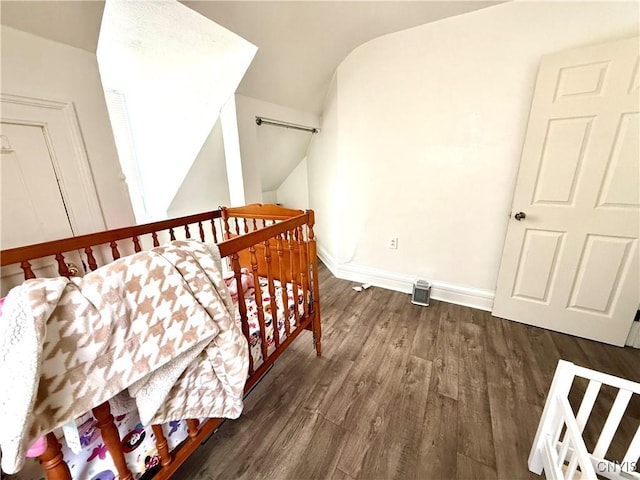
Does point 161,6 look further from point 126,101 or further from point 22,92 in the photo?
point 126,101

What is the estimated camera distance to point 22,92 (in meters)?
1.03

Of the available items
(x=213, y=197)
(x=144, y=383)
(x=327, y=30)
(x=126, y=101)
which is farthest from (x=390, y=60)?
(x=144, y=383)

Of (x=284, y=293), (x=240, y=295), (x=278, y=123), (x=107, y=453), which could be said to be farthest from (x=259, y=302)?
(x=278, y=123)

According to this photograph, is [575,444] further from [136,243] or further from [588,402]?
[136,243]

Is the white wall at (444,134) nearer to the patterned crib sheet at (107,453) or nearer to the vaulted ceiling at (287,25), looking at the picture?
the vaulted ceiling at (287,25)

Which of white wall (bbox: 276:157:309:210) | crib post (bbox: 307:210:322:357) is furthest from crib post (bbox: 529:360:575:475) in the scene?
white wall (bbox: 276:157:309:210)

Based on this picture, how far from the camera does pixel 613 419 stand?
0.84 m

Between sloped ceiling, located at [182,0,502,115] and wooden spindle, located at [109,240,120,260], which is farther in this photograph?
sloped ceiling, located at [182,0,502,115]

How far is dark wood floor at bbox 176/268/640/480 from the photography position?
1.09 meters

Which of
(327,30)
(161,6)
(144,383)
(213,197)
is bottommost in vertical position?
(144,383)

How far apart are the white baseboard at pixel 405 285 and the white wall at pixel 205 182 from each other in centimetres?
149

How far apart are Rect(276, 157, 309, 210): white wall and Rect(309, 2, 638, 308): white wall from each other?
0.93 meters

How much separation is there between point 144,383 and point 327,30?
2374 mm

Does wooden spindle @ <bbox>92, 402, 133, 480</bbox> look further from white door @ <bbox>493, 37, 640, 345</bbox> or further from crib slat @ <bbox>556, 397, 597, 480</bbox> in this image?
white door @ <bbox>493, 37, 640, 345</bbox>
